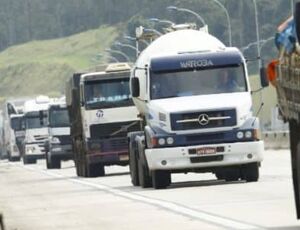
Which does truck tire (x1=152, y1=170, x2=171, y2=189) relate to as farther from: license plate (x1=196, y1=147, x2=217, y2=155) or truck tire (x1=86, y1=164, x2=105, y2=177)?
truck tire (x1=86, y1=164, x2=105, y2=177)

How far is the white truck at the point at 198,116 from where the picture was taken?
28.8 meters

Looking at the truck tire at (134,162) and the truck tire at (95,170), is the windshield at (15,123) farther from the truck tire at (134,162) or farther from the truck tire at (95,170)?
the truck tire at (134,162)

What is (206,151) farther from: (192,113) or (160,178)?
(160,178)

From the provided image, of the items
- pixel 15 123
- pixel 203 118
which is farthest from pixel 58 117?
pixel 15 123

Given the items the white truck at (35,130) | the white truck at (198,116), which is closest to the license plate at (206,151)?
the white truck at (198,116)

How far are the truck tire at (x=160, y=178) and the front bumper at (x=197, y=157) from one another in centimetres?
49

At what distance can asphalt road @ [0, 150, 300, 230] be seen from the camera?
18.6m

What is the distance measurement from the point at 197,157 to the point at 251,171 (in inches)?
53.0

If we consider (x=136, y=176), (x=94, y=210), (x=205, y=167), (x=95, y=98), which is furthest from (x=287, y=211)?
(x=95, y=98)

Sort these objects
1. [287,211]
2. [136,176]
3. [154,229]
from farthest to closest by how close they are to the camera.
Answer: [136,176] → [287,211] → [154,229]

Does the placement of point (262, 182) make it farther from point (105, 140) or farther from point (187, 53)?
point (105, 140)

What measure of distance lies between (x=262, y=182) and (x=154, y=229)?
1180 centimetres

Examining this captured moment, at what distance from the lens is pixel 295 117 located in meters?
16.6

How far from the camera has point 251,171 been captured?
97.1 feet
